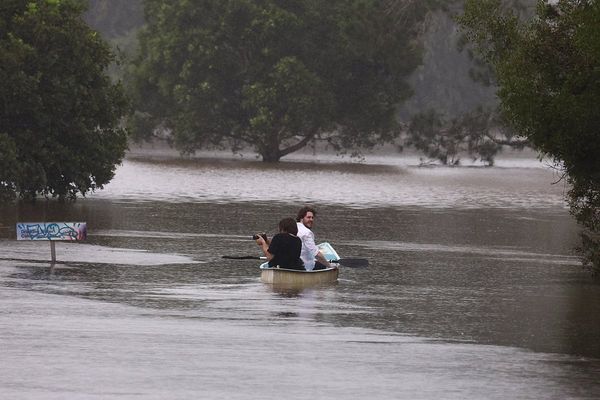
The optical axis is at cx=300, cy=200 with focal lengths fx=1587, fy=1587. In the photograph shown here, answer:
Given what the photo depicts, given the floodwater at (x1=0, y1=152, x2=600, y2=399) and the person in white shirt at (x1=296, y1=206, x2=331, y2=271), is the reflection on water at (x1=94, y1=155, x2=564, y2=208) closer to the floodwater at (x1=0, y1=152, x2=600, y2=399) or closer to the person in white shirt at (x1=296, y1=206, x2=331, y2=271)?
the floodwater at (x1=0, y1=152, x2=600, y2=399)

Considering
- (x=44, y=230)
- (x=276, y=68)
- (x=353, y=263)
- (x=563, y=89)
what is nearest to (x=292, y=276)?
(x=353, y=263)

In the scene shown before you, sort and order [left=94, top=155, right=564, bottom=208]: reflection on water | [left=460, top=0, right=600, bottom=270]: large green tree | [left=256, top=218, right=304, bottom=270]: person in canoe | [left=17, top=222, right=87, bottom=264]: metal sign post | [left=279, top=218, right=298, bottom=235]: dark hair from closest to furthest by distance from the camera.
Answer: [left=460, top=0, right=600, bottom=270]: large green tree
[left=256, top=218, right=304, bottom=270]: person in canoe
[left=279, top=218, right=298, bottom=235]: dark hair
[left=17, top=222, right=87, bottom=264]: metal sign post
[left=94, top=155, right=564, bottom=208]: reflection on water

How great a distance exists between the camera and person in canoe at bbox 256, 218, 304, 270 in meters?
21.8

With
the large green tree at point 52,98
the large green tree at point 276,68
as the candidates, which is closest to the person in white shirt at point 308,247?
the large green tree at point 52,98

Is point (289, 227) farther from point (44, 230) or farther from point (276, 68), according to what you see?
point (276, 68)

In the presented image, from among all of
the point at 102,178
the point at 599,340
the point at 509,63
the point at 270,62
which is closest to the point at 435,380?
the point at 599,340

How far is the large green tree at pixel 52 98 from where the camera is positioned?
133 feet

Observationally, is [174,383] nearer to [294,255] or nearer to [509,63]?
[294,255]

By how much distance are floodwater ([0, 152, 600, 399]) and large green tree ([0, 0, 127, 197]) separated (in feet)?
4.89

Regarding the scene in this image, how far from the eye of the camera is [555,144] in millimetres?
22281

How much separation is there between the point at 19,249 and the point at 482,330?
1160 cm

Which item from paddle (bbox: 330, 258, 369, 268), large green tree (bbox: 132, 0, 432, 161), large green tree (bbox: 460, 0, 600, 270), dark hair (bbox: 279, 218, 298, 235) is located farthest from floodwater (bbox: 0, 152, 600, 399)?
large green tree (bbox: 132, 0, 432, 161)

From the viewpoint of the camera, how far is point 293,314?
18.5 metres

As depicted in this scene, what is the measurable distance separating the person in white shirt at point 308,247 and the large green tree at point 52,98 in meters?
18.4
